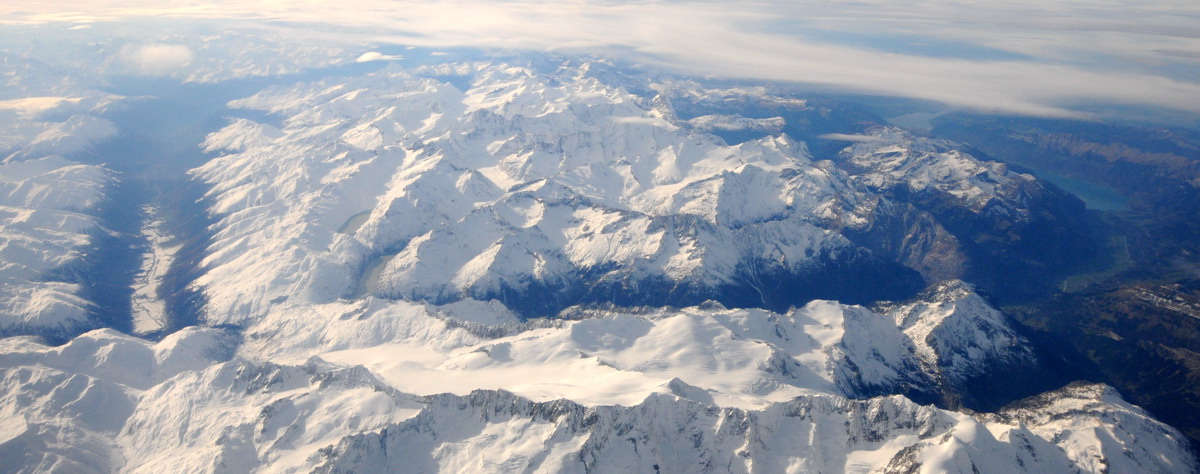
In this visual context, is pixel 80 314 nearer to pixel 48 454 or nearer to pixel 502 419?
pixel 48 454

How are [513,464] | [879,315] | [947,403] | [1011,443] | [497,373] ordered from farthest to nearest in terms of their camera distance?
[879,315]
[947,403]
[497,373]
[1011,443]
[513,464]

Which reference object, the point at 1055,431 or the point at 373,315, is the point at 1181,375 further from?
the point at 373,315

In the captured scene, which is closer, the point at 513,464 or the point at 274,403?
the point at 513,464

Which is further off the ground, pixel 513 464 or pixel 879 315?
pixel 513 464

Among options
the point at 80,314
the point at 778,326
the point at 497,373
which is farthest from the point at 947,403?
the point at 80,314

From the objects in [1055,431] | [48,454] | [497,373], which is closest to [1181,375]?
[1055,431]

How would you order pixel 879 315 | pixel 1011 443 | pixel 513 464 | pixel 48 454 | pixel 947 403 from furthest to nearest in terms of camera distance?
pixel 879 315 → pixel 947 403 → pixel 48 454 → pixel 1011 443 → pixel 513 464

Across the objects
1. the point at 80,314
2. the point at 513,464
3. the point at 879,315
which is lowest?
the point at 80,314

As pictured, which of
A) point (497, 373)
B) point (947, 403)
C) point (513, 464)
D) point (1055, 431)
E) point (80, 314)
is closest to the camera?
point (513, 464)

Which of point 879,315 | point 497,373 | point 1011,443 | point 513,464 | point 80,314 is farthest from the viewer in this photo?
point 80,314
